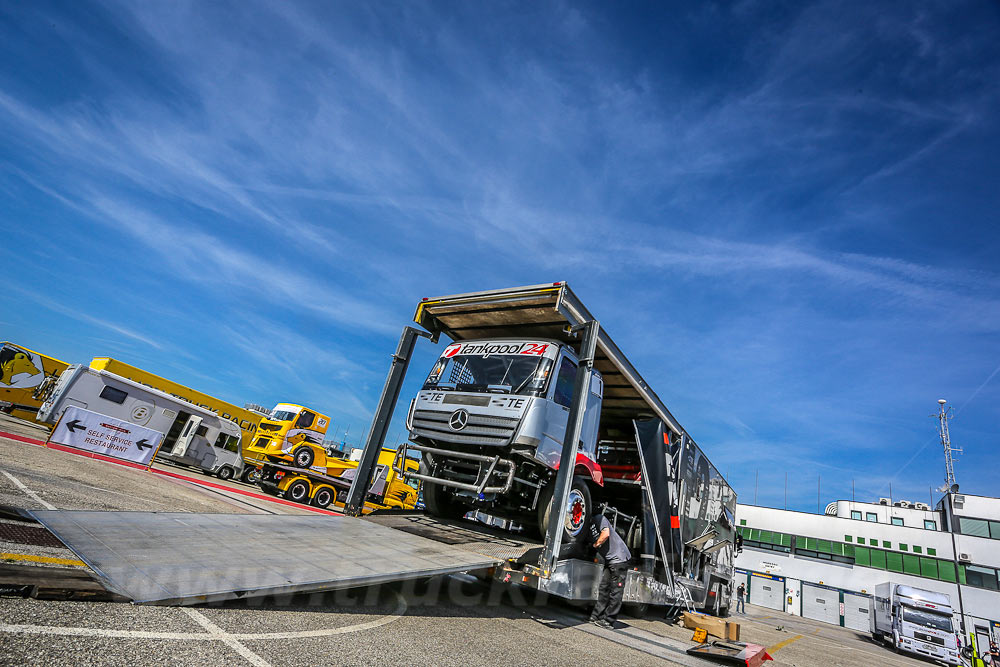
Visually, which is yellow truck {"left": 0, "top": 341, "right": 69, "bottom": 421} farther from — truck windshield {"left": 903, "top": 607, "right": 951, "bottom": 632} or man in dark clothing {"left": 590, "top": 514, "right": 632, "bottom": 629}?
truck windshield {"left": 903, "top": 607, "right": 951, "bottom": 632}

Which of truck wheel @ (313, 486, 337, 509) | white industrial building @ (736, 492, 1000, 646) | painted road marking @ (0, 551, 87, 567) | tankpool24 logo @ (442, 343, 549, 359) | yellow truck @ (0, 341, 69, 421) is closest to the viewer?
painted road marking @ (0, 551, 87, 567)

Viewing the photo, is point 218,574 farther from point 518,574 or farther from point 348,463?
point 348,463

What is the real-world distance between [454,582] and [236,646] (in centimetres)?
409

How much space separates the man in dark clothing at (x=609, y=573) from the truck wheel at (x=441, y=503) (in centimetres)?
209

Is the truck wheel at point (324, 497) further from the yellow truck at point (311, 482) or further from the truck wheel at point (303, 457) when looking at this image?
the truck wheel at point (303, 457)

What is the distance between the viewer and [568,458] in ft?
18.2

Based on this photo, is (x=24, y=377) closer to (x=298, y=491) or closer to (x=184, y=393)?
(x=184, y=393)

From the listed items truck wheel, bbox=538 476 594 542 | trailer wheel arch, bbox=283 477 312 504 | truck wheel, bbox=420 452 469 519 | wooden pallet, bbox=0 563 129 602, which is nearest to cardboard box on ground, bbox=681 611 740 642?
truck wheel, bbox=538 476 594 542

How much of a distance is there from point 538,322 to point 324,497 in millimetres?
11741

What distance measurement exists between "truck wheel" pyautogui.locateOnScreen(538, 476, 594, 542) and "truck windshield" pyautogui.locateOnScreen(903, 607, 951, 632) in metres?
22.0

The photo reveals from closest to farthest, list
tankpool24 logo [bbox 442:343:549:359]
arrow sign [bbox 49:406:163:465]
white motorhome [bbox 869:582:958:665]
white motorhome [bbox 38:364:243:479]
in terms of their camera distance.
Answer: tankpool24 logo [bbox 442:343:549:359], arrow sign [bbox 49:406:163:465], white motorhome [bbox 38:364:243:479], white motorhome [bbox 869:582:958:665]

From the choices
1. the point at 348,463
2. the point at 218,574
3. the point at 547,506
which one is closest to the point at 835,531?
the point at 348,463

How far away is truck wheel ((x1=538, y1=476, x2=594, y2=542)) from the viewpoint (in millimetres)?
5750

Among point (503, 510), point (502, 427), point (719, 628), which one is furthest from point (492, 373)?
point (719, 628)
